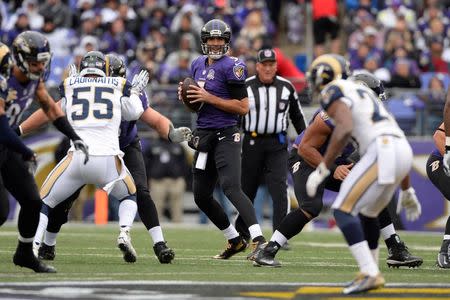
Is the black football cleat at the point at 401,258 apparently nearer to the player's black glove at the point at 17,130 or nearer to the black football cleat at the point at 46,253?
the black football cleat at the point at 46,253

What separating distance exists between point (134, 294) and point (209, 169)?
318cm

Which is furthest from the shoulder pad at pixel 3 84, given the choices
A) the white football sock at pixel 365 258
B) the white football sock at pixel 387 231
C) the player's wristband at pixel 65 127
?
the white football sock at pixel 387 231

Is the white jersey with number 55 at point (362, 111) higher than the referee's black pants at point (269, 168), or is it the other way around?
the white jersey with number 55 at point (362, 111)

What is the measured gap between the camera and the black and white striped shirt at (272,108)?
39.3 feet

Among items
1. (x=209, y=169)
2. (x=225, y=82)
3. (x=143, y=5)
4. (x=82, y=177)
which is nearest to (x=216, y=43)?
(x=225, y=82)

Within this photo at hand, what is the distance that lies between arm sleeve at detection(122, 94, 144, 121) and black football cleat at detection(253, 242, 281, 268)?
1409 millimetres

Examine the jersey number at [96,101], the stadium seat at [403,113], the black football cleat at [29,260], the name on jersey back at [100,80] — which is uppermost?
the name on jersey back at [100,80]

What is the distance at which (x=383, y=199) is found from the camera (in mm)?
7641

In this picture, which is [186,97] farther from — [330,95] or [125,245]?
[330,95]

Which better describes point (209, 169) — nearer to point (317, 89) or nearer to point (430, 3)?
point (317, 89)

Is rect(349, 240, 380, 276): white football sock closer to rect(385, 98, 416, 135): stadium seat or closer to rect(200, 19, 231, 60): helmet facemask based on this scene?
rect(200, 19, 231, 60): helmet facemask

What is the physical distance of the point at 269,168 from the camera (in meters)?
11.8

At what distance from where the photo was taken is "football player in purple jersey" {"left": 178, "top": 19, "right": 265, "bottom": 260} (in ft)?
32.7

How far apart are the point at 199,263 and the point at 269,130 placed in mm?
2717
